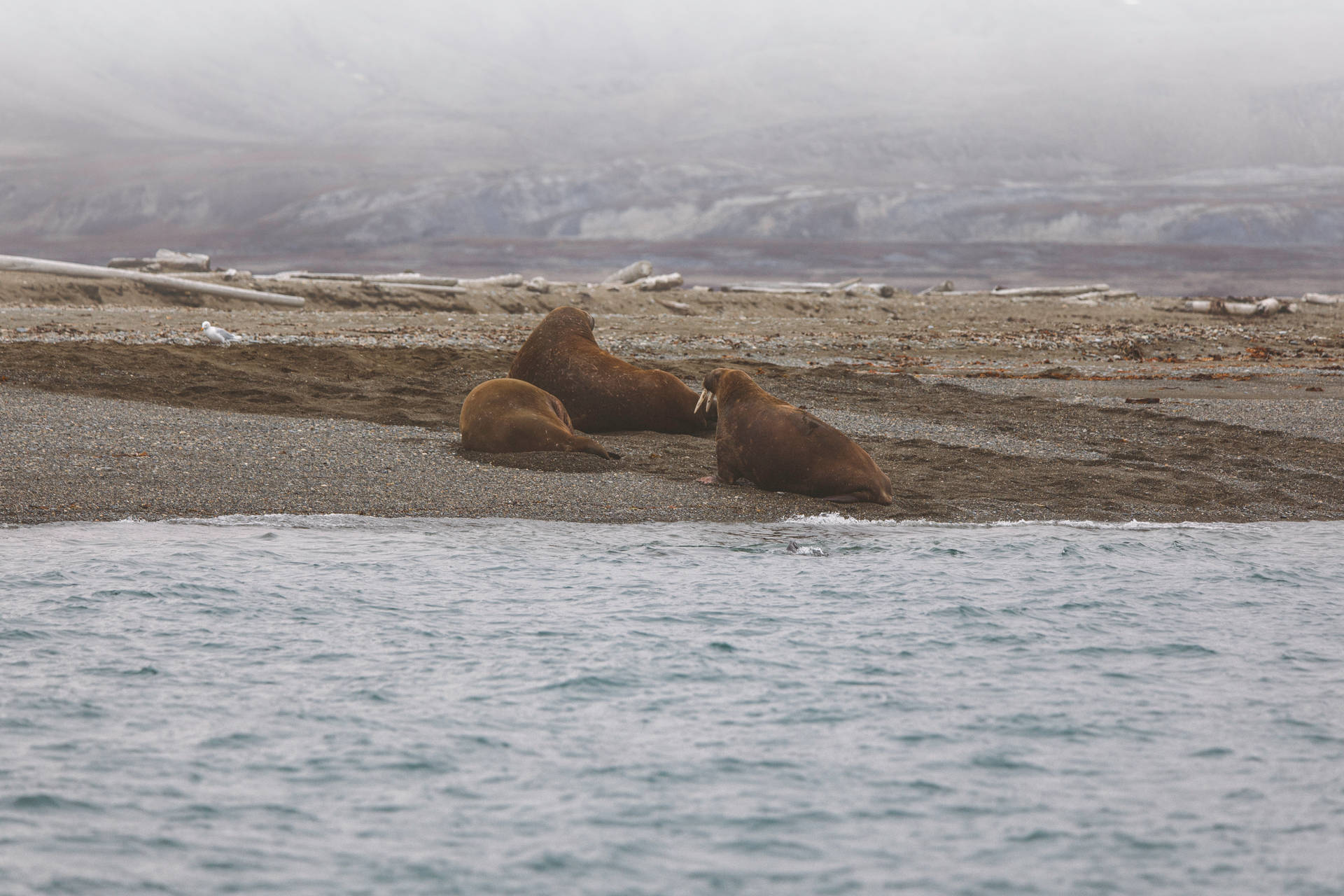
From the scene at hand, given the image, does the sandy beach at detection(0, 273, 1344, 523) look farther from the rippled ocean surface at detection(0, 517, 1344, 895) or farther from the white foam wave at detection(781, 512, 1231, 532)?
the rippled ocean surface at detection(0, 517, 1344, 895)

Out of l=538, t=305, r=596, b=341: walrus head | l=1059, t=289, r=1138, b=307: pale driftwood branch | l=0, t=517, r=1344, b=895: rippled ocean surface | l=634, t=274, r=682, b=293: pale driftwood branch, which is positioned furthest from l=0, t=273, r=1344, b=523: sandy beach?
l=1059, t=289, r=1138, b=307: pale driftwood branch

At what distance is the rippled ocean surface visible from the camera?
4.40m

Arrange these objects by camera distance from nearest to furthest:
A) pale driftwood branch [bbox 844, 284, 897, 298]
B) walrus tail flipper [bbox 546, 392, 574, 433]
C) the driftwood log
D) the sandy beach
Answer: the sandy beach, walrus tail flipper [bbox 546, 392, 574, 433], the driftwood log, pale driftwood branch [bbox 844, 284, 897, 298]

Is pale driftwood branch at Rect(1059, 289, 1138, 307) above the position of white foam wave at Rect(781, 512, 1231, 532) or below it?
above

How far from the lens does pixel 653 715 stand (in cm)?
578

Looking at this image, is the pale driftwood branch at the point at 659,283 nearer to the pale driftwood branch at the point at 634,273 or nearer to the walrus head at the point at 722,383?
the pale driftwood branch at the point at 634,273

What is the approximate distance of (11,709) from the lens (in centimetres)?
566

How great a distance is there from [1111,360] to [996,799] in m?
21.2

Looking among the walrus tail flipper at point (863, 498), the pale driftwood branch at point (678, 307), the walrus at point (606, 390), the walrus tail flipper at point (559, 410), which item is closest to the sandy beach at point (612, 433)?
the walrus tail flipper at point (863, 498)

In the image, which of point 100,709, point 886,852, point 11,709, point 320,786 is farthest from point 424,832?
point 11,709

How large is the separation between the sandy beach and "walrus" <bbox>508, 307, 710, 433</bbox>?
0.26 meters

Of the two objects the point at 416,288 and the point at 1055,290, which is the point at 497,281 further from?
the point at 1055,290

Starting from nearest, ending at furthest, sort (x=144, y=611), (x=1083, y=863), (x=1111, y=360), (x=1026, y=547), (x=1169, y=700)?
(x=1083, y=863) < (x=1169, y=700) < (x=144, y=611) < (x=1026, y=547) < (x=1111, y=360)

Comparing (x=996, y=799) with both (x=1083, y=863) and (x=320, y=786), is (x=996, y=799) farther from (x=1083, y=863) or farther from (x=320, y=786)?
(x=320, y=786)
